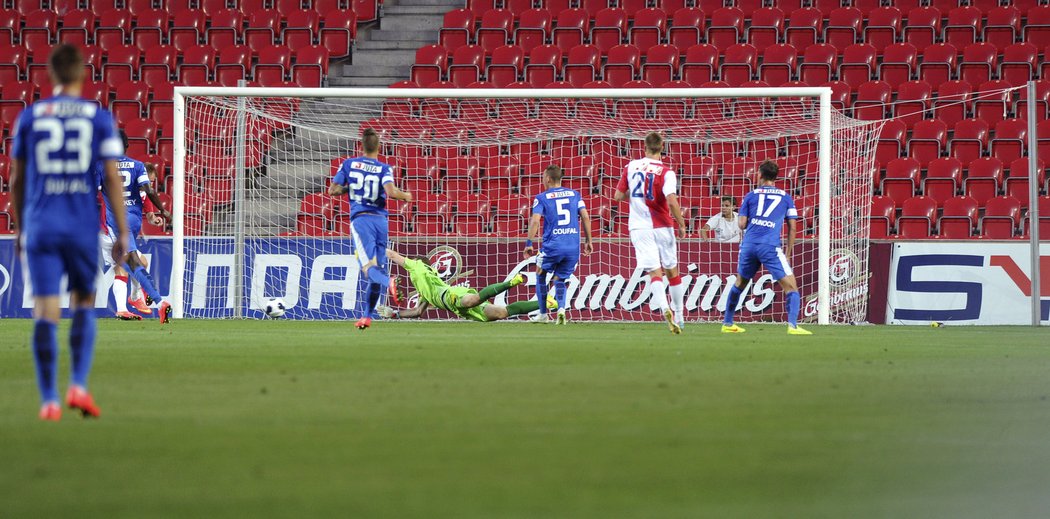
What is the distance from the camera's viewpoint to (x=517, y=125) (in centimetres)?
1858

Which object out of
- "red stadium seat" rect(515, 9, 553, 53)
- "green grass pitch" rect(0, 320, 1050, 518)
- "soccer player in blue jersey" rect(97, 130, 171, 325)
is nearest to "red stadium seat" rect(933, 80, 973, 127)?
"red stadium seat" rect(515, 9, 553, 53)

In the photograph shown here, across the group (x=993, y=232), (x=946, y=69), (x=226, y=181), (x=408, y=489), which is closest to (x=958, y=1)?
(x=946, y=69)

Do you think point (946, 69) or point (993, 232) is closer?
point (993, 232)

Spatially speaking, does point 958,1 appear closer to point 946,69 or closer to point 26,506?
point 946,69

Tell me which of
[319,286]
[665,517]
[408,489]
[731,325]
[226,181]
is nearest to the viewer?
[665,517]

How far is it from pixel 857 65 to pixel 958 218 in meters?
3.69

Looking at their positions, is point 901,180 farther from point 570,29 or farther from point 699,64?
point 570,29

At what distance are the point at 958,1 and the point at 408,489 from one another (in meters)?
20.4

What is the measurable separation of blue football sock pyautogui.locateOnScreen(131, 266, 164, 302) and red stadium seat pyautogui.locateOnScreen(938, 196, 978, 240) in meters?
10.5

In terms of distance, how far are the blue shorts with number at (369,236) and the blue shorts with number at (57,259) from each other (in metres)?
7.61

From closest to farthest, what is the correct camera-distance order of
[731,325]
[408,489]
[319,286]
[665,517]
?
[665,517], [408,489], [731,325], [319,286]

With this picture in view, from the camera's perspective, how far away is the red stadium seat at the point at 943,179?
18375 mm

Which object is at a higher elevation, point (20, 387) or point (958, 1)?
point (958, 1)

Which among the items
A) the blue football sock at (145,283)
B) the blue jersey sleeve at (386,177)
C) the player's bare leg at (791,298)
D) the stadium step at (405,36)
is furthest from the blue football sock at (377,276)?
the stadium step at (405,36)
